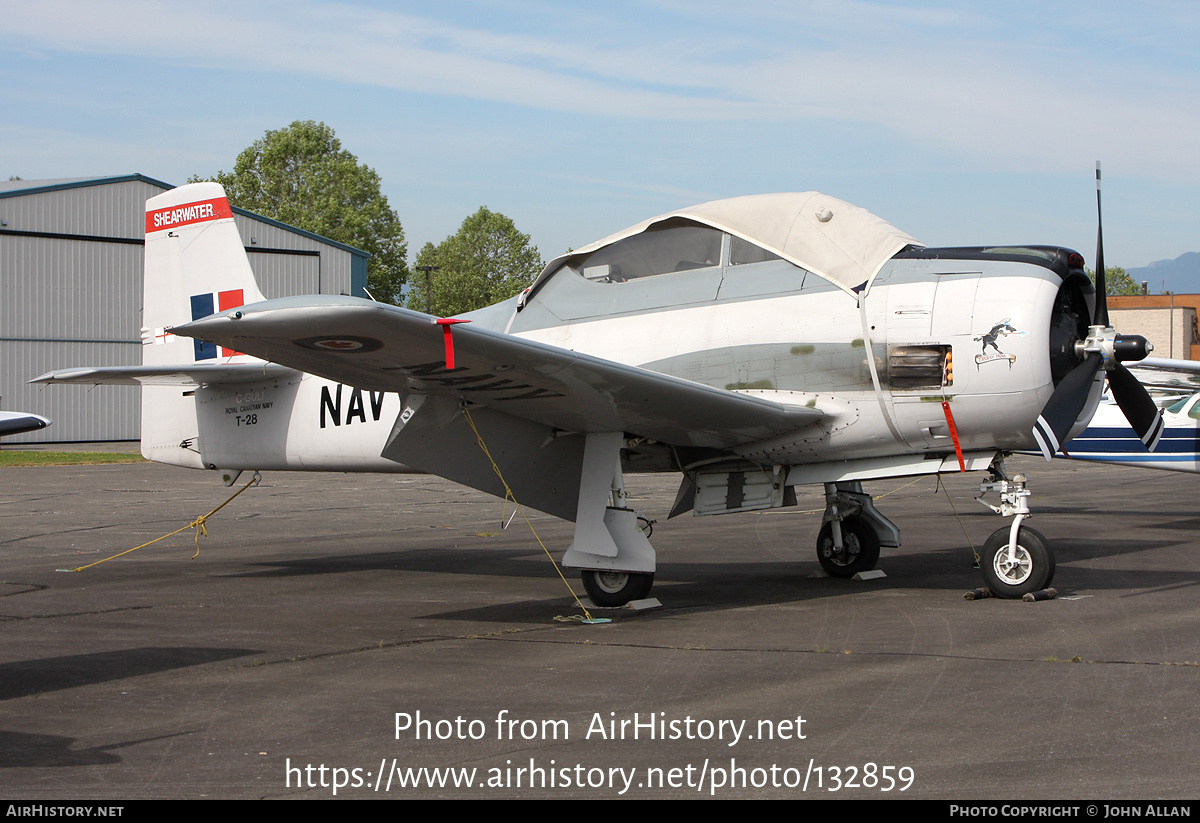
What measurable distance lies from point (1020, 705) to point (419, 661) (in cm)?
337

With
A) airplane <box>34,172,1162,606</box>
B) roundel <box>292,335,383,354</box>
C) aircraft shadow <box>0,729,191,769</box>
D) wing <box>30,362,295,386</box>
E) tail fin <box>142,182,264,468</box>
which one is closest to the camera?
aircraft shadow <box>0,729,191,769</box>

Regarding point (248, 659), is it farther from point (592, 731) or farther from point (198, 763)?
point (592, 731)

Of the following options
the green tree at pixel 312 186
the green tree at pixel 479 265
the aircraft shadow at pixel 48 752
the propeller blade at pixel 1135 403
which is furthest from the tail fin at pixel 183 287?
the green tree at pixel 479 265

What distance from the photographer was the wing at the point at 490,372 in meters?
6.14

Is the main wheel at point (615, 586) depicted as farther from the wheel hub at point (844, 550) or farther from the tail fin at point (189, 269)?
the tail fin at point (189, 269)

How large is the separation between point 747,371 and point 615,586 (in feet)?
6.32

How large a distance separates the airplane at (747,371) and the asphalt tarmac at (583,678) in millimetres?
978

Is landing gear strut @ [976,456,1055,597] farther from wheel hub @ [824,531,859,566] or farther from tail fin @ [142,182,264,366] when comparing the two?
tail fin @ [142,182,264,366]

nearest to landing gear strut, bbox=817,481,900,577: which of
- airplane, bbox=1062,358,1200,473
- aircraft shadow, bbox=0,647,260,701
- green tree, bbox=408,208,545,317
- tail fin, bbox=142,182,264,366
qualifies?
aircraft shadow, bbox=0,647,260,701

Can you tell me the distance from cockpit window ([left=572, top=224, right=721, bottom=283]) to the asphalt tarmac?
2697 mm

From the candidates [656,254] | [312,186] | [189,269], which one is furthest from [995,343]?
[312,186]

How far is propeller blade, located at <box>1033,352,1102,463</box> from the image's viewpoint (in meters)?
7.88

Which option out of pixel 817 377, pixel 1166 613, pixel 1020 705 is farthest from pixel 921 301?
pixel 1020 705

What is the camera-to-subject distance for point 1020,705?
5285 mm
